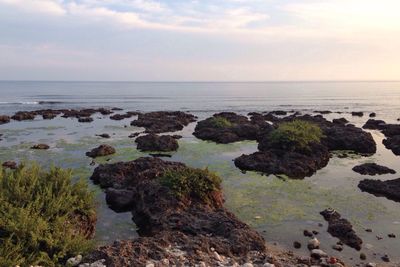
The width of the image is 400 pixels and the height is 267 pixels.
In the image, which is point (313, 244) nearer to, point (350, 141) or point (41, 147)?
point (350, 141)

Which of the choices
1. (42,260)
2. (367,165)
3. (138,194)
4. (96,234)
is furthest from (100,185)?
(367,165)

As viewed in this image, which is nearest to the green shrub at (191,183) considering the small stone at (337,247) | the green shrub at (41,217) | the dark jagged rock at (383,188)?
the green shrub at (41,217)

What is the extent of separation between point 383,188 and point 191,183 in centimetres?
975

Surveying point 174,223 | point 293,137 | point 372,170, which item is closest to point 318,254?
point 174,223

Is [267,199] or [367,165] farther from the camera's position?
[367,165]

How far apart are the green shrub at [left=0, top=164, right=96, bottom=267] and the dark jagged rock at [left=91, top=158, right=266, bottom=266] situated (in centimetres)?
118

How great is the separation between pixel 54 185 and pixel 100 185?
21.4ft

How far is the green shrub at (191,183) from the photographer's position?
15.5 m

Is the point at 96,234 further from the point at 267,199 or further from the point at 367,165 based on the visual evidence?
the point at 367,165

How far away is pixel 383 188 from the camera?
19.0 metres

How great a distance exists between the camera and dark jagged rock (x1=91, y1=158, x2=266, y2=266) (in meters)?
10.9

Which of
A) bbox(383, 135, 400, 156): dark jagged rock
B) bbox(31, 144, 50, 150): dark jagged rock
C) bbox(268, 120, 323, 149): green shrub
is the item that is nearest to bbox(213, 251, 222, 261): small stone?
bbox(268, 120, 323, 149): green shrub

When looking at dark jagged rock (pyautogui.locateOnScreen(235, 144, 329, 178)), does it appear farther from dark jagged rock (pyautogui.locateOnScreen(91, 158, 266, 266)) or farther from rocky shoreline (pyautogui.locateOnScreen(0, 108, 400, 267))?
dark jagged rock (pyautogui.locateOnScreen(91, 158, 266, 266))

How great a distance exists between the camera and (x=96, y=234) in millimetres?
13805
